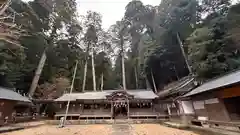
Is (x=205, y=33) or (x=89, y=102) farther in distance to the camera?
(x=89, y=102)

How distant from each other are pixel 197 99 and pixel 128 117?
9.78 meters

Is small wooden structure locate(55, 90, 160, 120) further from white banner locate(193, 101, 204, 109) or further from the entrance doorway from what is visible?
white banner locate(193, 101, 204, 109)

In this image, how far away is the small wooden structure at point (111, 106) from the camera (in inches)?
851

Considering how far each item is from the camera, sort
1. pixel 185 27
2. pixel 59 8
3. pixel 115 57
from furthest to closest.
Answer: pixel 115 57
pixel 59 8
pixel 185 27

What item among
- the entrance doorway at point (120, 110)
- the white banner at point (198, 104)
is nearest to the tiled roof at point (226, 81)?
the white banner at point (198, 104)

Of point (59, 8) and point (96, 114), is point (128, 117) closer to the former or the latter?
point (96, 114)

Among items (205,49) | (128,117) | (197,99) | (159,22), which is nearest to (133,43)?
(159,22)

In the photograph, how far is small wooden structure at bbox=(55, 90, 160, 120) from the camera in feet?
70.9

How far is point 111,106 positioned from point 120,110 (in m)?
1.83

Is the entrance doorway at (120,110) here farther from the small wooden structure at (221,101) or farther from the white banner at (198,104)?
the small wooden structure at (221,101)

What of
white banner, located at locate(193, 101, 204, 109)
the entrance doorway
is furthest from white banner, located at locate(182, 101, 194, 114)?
the entrance doorway

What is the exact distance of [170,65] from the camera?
27906 millimetres

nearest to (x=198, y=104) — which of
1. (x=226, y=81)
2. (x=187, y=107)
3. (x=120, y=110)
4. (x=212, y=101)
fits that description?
(x=187, y=107)

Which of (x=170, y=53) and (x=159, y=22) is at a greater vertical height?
(x=159, y=22)
